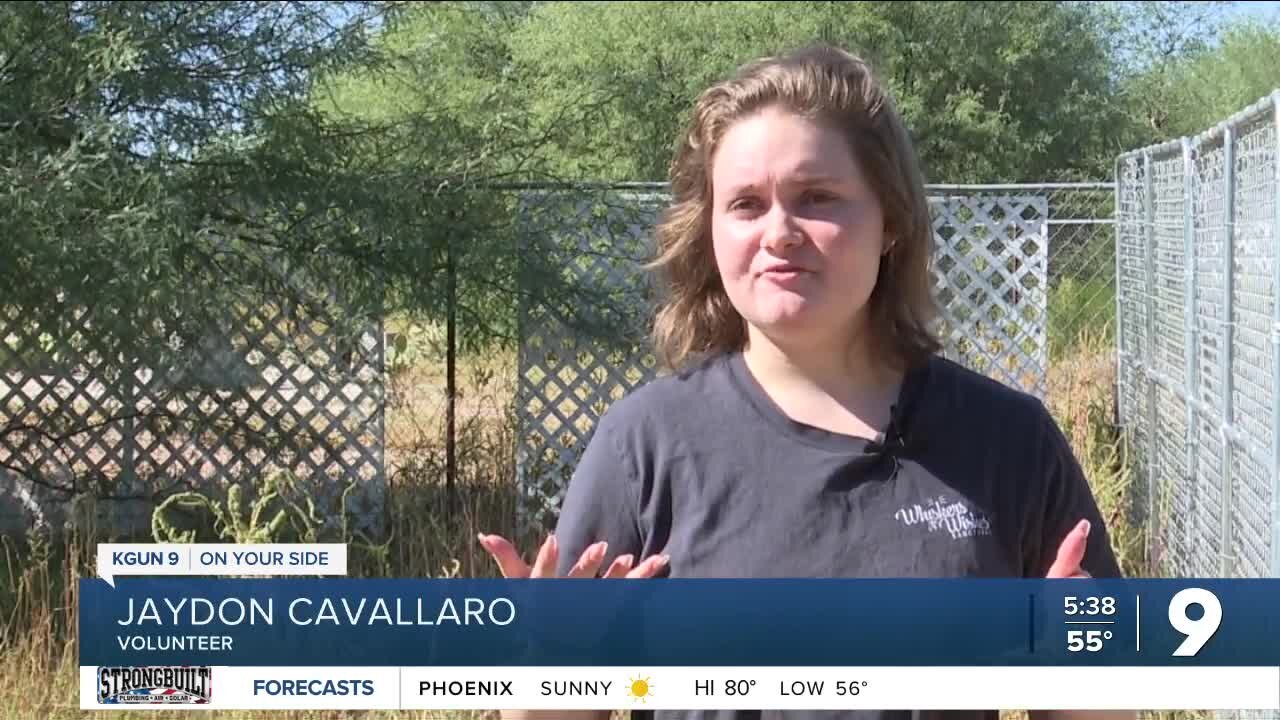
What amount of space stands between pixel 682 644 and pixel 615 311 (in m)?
4.80

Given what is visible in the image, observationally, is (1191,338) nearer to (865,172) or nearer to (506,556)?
(865,172)

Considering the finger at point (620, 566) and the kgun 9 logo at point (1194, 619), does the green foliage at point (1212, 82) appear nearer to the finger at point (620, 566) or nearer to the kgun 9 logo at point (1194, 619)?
the kgun 9 logo at point (1194, 619)

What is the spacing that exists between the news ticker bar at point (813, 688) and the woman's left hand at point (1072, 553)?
21cm

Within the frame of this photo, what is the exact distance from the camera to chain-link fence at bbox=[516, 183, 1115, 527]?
6.50 m

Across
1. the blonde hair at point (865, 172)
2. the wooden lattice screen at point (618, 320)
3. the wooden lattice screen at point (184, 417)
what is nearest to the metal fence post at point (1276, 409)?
the blonde hair at point (865, 172)

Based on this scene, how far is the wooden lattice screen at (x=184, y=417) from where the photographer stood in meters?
6.14

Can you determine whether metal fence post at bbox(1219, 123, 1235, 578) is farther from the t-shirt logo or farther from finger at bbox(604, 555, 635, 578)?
finger at bbox(604, 555, 635, 578)

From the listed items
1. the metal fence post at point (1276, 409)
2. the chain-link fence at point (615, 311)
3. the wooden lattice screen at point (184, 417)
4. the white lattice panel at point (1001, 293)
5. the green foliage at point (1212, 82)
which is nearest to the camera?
A: the metal fence post at point (1276, 409)

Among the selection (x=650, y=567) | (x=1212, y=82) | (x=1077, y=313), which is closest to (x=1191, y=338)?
(x=650, y=567)

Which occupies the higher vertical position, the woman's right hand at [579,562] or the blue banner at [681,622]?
the woman's right hand at [579,562]

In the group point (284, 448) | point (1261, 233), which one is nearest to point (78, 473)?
point (284, 448)

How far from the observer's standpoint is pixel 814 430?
64.6 inches

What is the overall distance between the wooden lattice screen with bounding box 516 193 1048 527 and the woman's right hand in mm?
4262

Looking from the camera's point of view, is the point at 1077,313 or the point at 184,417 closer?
the point at 184,417
